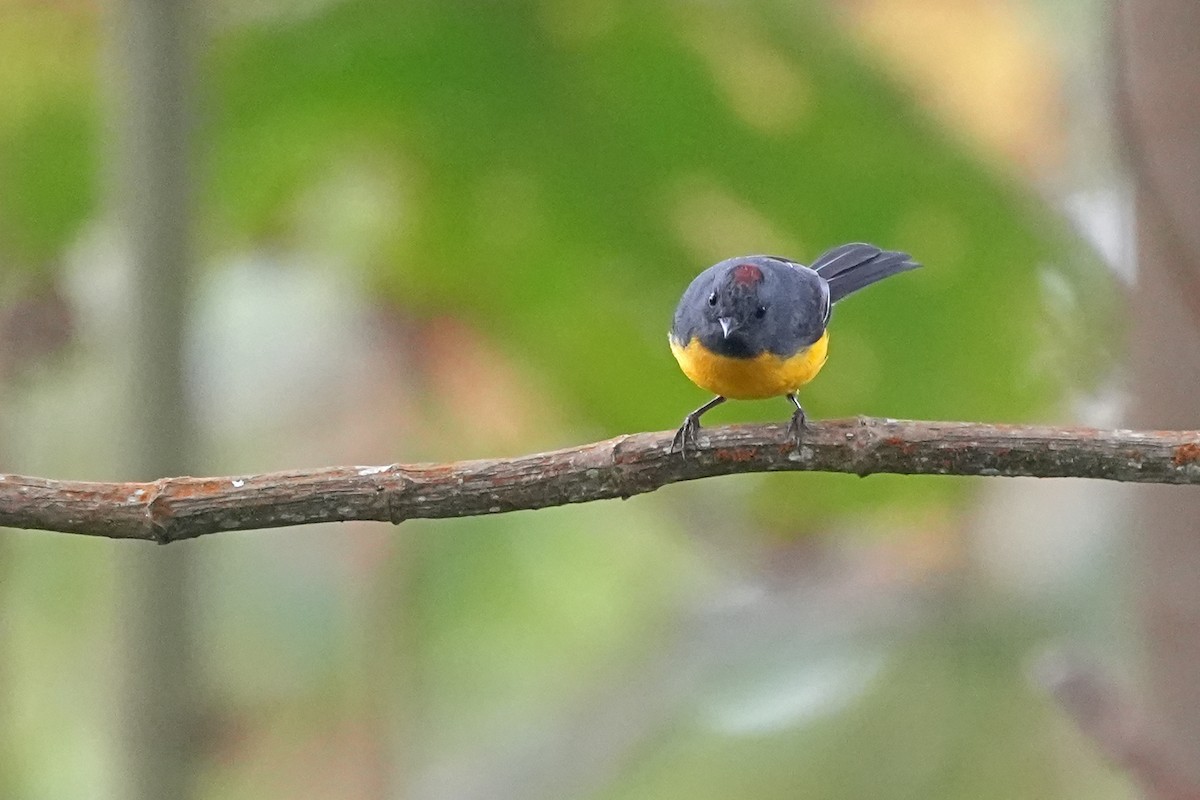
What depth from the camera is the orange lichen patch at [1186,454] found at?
4.68ft

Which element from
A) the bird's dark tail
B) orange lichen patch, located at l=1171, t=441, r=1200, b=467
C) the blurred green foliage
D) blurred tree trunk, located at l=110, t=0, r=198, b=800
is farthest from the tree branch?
the blurred green foliage

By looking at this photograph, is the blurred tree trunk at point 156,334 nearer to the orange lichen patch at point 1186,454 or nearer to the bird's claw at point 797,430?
the bird's claw at point 797,430

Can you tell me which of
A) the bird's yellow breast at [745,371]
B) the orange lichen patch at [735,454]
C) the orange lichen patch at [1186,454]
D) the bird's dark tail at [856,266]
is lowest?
the orange lichen patch at [1186,454]

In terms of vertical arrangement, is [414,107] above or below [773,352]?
above

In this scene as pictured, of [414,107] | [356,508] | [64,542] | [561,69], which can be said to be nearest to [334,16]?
[414,107]

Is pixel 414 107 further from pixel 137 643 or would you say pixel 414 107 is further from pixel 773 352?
pixel 137 643

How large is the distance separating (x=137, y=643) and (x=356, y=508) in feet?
1.22

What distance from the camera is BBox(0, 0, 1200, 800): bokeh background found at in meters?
1.95

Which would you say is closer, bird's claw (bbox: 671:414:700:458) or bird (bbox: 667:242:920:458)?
bird's claw (bbox: 671:414:700:458)

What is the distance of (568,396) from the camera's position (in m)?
2.46

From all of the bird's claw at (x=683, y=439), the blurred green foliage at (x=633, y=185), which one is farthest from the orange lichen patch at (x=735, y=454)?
the blurred green foliage at (x=633, y=185)

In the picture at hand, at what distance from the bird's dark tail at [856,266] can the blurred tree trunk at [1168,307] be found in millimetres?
408

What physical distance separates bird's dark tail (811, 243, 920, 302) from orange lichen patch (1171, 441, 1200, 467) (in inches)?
32.5

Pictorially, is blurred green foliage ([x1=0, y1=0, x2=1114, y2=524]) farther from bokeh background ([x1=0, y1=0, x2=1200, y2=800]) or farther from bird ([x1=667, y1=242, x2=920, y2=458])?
bird ([x1=667, y1=242, x2=920, y2=458])
